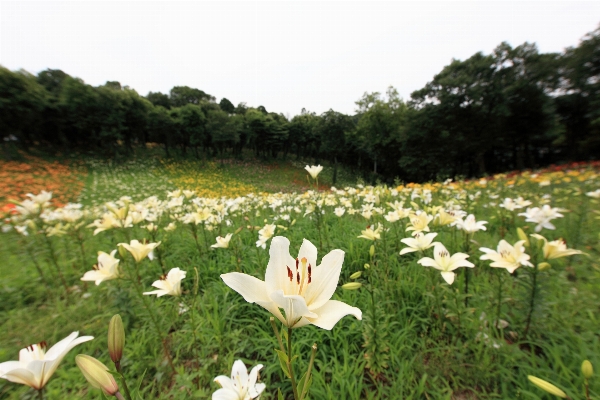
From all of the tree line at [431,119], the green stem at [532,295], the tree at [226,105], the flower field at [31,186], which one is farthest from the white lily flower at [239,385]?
the tree at [226,105]

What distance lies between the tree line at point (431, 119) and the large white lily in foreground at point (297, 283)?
1939 cm

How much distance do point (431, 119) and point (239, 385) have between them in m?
25.2

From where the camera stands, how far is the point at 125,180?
15.2 meters

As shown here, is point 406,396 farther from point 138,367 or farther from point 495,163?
point 495,163

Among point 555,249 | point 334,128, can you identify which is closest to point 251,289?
point 555,249

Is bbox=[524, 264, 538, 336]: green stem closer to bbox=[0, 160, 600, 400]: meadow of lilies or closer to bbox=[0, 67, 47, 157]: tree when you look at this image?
bbox=[0, 160, 600, 400]: meadow of lilies

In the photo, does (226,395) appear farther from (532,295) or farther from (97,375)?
(532,295)

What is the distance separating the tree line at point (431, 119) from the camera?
17.2 metres

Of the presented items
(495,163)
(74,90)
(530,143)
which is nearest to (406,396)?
(530,143)

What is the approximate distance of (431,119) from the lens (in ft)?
69.7

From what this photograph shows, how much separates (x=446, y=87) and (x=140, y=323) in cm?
2562

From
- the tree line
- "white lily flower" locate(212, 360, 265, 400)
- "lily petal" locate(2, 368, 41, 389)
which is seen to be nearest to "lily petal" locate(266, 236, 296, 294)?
"white lily flower" locate(212, 360, 265, 400)

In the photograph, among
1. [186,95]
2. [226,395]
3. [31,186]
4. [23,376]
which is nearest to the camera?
[23,376]

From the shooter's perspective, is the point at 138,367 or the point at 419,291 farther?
the point at 419,291
